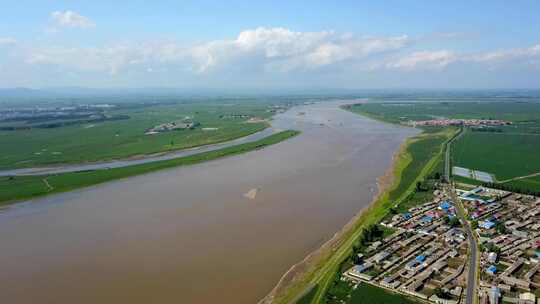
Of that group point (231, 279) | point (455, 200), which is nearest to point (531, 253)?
point (455, 200)

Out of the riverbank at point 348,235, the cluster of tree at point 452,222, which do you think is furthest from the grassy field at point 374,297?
the cluster of tree at point 452,222

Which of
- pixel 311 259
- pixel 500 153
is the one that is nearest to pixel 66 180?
pixel 311 259

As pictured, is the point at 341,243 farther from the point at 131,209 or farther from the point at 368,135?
the point at 368,135

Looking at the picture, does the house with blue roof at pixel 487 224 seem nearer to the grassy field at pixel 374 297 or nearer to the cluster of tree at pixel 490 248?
the cluster of tree at pixel 490 248

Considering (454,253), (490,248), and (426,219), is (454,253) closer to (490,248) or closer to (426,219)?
(490,248)

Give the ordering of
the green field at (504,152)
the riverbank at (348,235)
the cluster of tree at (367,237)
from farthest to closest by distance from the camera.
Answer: the green field at (504,152), the cluster of tree at (367,237), the riverbank at (348,235)

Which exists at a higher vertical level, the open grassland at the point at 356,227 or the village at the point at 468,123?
the village at the point at 468,123

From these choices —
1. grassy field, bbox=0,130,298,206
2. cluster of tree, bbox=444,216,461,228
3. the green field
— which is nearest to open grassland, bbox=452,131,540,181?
the green field
